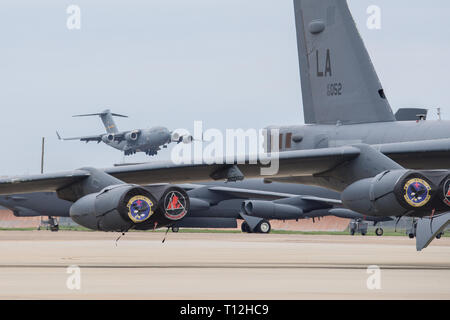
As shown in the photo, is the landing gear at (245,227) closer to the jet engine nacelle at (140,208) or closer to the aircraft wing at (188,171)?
the aircraft wing at (188,171)

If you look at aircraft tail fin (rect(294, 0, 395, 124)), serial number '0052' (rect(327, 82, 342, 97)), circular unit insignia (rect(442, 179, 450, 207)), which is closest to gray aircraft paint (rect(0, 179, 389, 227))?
aircraft tail fin (rect(294, 0, 395, 124))

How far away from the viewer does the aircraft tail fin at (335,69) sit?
20234mm

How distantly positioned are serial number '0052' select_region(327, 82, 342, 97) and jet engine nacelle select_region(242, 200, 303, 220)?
28.4 m

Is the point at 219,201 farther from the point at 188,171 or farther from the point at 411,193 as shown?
the point at 411,193

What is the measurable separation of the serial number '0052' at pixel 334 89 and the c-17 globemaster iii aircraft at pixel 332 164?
2 cm

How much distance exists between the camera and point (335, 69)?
20.7m

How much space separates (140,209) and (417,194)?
16.0ft

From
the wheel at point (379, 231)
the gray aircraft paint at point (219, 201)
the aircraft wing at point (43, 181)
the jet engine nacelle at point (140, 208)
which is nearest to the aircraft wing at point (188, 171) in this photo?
the aircraft wing at point (43, 181)

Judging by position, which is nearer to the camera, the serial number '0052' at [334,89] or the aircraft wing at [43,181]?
the aircraft wing at [43,181]

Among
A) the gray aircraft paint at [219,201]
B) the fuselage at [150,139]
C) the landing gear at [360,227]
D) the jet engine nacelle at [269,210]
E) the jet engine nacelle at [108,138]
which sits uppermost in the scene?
the jet engine nacelle at [108,138]

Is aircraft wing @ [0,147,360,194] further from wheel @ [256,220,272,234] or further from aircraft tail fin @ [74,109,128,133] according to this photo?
aircraft tail fin @ [74,109,128,133]

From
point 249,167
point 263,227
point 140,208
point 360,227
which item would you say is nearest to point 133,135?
point 360,227
